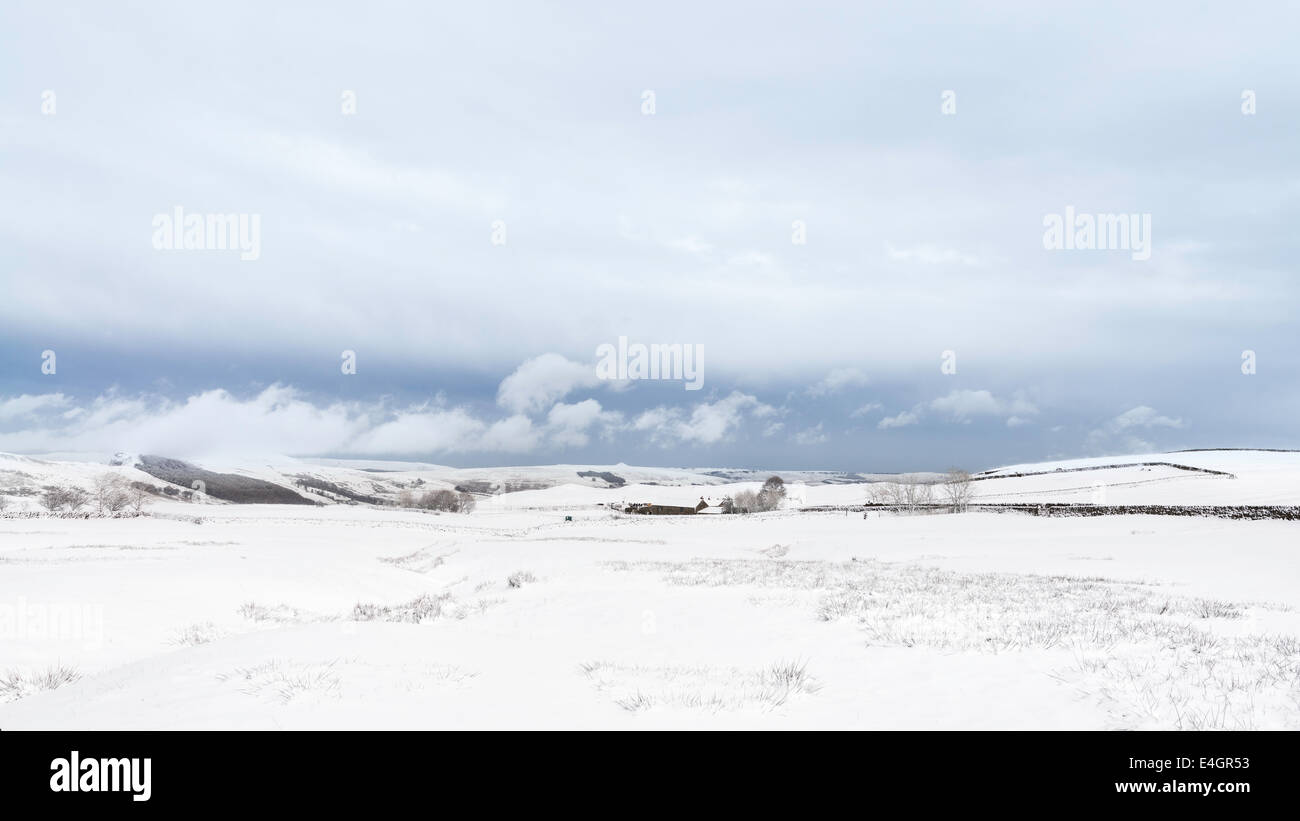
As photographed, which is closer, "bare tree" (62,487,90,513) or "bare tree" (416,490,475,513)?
"bare tree" (62,487,90,513)

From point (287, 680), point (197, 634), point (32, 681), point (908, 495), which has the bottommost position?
point (908, 495)

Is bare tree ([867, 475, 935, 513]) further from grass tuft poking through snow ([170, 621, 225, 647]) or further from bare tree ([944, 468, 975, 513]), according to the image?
grass tuft poking through snow ([170, 621, 225, 647])

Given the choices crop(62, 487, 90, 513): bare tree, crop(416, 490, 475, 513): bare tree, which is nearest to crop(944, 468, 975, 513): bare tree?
crop(416, 490, 475, 513): bare tree

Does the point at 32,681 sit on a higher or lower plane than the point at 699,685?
lower

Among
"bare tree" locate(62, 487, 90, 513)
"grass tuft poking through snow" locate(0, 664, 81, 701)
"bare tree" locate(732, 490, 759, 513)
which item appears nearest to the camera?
"grass tuft poking through snow" locate(0, 664, 81, 701)

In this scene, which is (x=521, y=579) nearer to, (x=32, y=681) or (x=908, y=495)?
(x=32, y=681)

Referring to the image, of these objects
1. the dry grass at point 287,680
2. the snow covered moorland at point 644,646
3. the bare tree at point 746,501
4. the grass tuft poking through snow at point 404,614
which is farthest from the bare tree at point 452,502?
the dry grass at point 287,680

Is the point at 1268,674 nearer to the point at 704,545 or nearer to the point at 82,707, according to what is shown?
the point at 82,707

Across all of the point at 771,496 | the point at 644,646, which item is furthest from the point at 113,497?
the point at 771,496

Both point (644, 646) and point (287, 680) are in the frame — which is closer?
point (287, 680)

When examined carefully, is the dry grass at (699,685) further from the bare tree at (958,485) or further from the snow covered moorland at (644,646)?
the bare tree at (958,485)

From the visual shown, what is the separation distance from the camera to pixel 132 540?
41.3 meters

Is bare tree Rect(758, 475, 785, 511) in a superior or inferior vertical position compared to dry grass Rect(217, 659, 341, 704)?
inferior
